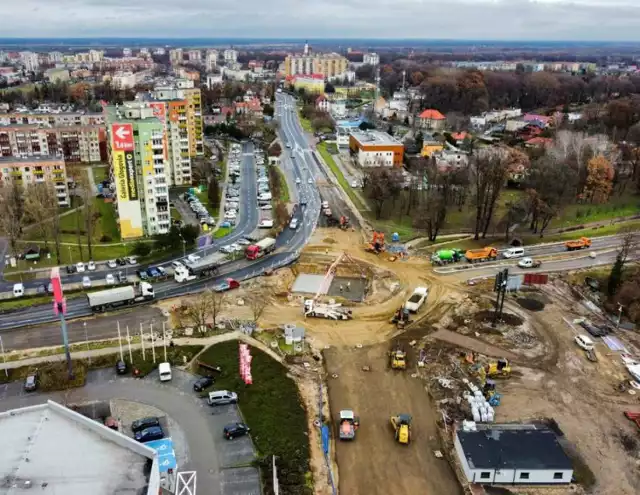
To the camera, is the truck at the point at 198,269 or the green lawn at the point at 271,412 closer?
the green lawn at the point at 271,412

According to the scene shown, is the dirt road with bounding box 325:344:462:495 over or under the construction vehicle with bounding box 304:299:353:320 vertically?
under

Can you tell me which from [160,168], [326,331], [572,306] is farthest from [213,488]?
[160,168]

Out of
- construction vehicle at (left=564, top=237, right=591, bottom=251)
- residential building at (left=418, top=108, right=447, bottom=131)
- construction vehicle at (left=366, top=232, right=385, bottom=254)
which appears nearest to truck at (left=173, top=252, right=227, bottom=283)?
construction vehicle at (left=366, top=232, right=385, bottom=254)

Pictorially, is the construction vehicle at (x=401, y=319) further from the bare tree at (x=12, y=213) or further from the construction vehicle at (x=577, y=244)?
the bare tree at (x=12, y=213)

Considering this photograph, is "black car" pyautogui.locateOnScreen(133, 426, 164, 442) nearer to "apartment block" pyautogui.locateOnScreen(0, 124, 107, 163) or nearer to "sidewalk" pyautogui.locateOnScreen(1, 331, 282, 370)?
"sidewalk" pyautogui.locateOnScreen(1, 331, 282, 370)

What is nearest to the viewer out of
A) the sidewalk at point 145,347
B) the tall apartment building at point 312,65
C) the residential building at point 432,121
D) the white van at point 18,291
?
the sidewalk at point 145,347

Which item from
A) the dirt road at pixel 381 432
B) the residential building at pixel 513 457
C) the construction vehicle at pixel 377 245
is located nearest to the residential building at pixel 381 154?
the construction vehicle at pixel 377 245

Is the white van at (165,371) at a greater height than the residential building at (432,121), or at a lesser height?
lesser

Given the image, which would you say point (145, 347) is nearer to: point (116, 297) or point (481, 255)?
point (116, 297)
